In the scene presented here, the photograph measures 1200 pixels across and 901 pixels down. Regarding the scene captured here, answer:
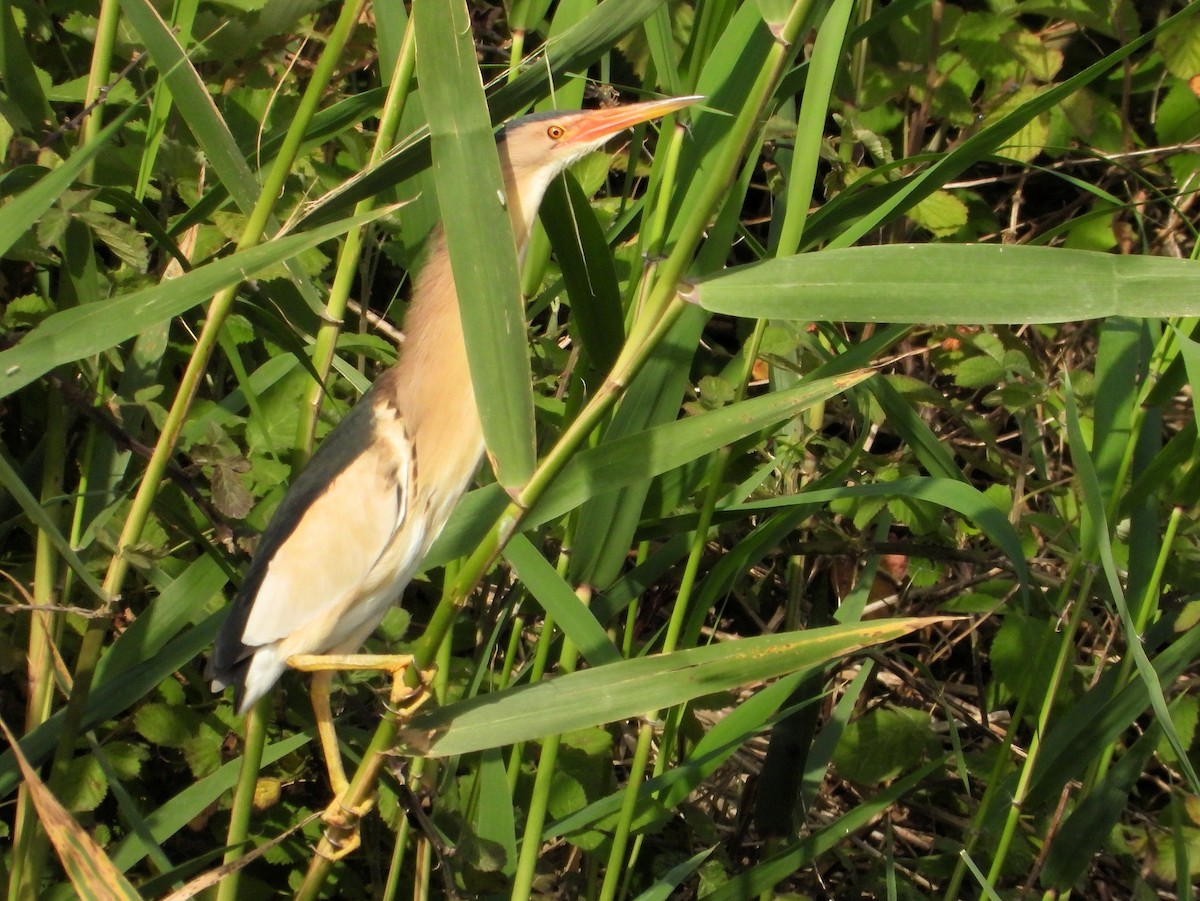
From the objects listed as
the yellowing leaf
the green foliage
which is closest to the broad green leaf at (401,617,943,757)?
the green foliage

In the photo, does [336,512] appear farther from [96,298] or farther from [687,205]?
[687,205]

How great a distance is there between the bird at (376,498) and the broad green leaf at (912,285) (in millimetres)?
401

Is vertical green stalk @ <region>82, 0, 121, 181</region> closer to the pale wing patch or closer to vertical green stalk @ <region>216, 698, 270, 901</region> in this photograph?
the pale wing patch

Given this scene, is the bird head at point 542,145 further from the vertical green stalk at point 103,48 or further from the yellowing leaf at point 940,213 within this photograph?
the yellowing leaf at point 940,213

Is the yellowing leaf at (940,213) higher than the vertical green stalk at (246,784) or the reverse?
higher

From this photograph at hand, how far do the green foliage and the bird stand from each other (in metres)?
0.06

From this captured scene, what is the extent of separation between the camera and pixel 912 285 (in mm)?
855

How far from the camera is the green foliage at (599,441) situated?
920 mm

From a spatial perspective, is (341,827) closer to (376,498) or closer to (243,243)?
(376,498)

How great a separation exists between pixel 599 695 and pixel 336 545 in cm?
42

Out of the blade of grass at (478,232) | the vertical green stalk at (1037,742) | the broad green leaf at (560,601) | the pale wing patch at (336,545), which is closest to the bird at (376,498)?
the pale wing patch at (336,545)

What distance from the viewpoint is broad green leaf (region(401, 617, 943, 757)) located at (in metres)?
0.98

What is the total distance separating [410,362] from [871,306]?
2.24 ft

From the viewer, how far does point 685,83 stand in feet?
4.09
